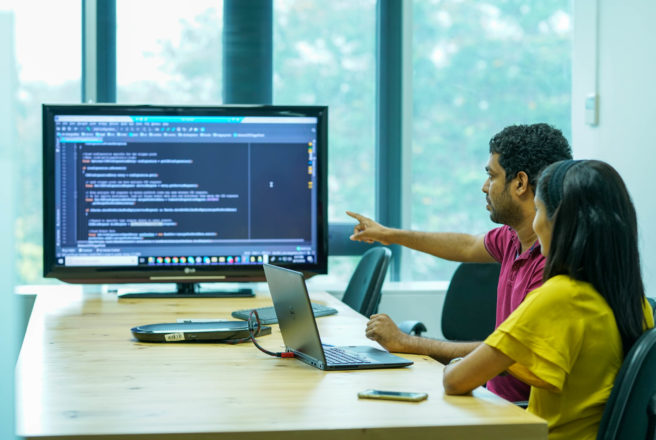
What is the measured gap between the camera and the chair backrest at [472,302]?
2953 millimetres

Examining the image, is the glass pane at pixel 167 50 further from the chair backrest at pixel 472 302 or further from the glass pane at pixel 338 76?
the chair backrest at pixel 472 302

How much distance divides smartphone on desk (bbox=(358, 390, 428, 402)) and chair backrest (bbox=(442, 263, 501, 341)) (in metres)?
1.61

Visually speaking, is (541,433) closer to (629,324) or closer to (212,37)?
(629,324)

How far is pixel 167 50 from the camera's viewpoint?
3.51 metres

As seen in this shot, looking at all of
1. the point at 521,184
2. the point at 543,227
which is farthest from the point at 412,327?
the point at 543,227

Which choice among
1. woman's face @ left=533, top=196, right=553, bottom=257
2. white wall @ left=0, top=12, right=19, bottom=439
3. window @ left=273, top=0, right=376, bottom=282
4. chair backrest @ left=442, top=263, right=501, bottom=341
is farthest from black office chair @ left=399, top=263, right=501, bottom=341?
white wall @ left=0, top=12, right=19, bottom=439

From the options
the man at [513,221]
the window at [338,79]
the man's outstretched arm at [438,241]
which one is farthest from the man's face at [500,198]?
the window at [338,79]

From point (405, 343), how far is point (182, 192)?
1.40 meters

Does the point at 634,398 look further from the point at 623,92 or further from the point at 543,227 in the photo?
the point at 623,92

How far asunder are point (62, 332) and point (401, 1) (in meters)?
2.36

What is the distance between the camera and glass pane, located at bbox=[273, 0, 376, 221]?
3.61m

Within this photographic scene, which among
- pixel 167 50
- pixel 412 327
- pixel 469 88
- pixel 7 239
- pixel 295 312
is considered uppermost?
pixel 167 50

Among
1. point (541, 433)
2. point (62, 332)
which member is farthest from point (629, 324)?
point (62, 332)

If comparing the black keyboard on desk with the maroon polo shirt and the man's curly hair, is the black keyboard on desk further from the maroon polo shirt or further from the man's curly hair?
the man's curly hair
